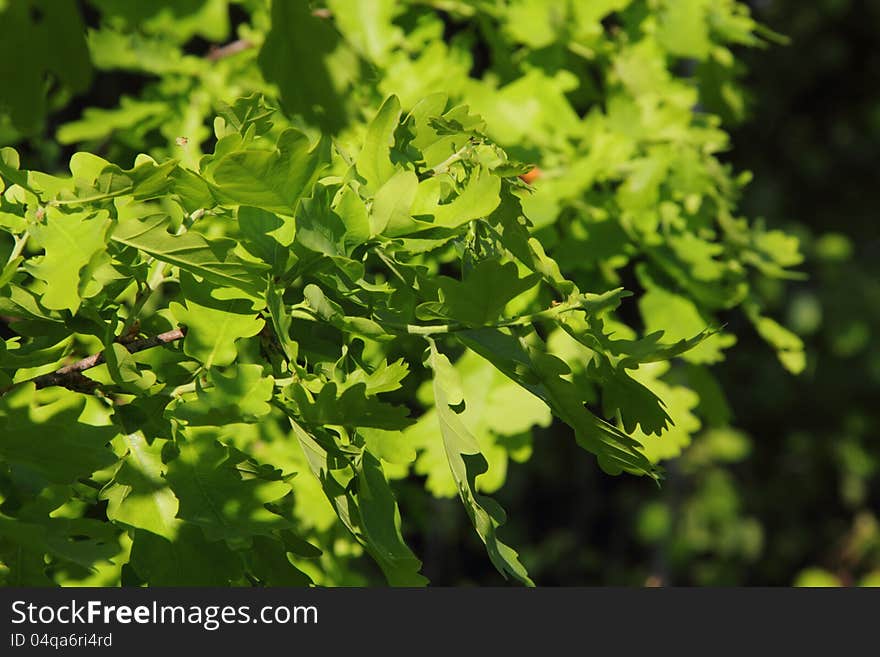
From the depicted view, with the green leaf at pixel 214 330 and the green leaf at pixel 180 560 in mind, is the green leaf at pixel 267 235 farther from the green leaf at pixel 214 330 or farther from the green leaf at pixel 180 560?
the green leaf at pixel 180 560

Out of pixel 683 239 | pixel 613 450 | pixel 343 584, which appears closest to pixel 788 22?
pixel 683 239

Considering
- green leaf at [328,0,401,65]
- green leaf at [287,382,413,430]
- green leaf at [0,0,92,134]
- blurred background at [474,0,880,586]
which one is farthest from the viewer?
blurred background at [474,0,880,586]

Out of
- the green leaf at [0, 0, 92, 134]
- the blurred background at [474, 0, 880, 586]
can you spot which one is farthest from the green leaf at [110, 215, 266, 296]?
the blurred background at [474, 0, 880, 586]

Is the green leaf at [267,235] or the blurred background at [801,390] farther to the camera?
the blurred background at [801,390]

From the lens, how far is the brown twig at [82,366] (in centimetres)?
104

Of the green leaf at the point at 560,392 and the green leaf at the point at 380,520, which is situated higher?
the green leaf at the point at 560,392

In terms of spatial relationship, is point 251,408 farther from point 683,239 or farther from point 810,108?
point 810,108

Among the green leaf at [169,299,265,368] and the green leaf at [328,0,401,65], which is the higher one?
the green leaf at [169,299,265,368]

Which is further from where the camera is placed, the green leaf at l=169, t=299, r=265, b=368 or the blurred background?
the blurred background


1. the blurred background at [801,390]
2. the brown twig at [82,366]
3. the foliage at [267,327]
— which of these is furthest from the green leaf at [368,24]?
the blurred background at [801,390]

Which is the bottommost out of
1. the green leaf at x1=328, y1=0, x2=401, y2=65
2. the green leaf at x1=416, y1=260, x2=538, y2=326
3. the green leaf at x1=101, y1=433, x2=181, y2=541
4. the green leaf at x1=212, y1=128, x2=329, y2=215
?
the green leaf at x1=328, y1=0, x2=401, y2=65

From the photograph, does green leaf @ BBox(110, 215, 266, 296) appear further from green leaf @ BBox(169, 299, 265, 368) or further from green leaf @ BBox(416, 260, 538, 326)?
green leaf @ BBox(416, 260, 538, 326)

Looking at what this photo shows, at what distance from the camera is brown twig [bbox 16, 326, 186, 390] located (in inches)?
41.0

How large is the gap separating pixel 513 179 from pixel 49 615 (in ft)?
2.07
